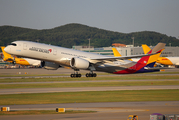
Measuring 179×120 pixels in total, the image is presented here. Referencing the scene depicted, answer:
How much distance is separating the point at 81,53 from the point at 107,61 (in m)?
5.75

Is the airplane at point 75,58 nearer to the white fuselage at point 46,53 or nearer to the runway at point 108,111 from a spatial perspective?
the white fuselage at point 46,53

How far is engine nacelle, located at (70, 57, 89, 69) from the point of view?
49.1 m

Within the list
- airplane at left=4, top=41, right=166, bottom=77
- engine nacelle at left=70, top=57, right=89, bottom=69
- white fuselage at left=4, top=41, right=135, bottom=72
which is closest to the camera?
white fuselage at left=4, top=41, right=135, bottom=72

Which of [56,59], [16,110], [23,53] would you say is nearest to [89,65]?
[56,59]

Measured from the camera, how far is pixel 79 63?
49156mm

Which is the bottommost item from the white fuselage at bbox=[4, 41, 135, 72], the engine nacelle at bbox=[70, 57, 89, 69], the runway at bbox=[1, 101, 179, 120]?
the runway at bbox=[1, 101, 179, 120]

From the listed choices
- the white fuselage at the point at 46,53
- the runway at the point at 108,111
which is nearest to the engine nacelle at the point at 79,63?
the white fuselage at the point at 46,53

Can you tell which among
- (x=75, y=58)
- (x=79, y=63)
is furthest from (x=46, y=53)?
(x=79, y=63)

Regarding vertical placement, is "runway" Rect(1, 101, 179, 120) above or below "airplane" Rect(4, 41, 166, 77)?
below

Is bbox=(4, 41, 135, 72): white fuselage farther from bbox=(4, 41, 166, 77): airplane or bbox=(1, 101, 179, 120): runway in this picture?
bbox=(1, 101, 179, 120): runway

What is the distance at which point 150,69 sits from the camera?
183 ft

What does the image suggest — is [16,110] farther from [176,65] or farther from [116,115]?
[176,65]

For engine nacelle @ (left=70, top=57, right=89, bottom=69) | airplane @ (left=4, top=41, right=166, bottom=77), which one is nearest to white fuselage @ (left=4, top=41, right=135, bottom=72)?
airplane @ (left=4, top=41, right=166, bottom=77)

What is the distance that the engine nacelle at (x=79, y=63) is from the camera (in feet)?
161
